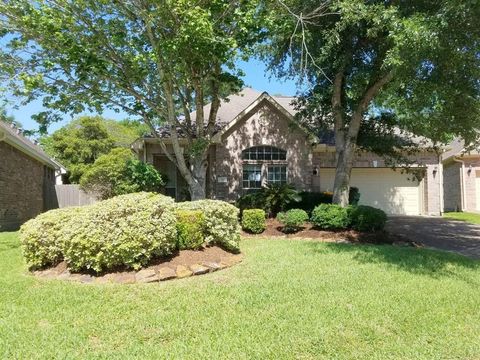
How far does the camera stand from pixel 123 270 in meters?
7.30

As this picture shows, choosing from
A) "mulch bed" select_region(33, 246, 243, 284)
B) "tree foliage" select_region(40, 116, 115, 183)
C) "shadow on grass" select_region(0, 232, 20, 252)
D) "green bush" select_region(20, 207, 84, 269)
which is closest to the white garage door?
"mulch bed" select_region(33, 246, 243, 284)

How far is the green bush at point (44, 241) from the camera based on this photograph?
7723mm

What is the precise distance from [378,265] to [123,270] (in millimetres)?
4725

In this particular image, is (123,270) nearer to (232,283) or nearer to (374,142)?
(232,283)

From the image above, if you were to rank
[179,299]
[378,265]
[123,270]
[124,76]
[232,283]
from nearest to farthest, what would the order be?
[179,299], [232,283], [123,270], [378,265], [124,76]

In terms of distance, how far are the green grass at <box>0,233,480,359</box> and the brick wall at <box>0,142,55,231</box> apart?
9210 millimetres

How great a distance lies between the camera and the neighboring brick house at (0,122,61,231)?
624 inches

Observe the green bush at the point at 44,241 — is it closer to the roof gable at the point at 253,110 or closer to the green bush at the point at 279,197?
the green bush at the point at 279,197

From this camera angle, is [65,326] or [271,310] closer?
[65,326]

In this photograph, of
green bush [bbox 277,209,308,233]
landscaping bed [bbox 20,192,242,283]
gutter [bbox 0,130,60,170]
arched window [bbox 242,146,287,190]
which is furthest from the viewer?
arched window [bbox 242,146,287,190]

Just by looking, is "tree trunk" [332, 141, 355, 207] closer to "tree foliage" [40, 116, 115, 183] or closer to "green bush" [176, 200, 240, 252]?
"green bush" [176, 200, 240, 252]

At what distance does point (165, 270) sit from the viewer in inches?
288

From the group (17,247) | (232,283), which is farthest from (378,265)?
(17,247)

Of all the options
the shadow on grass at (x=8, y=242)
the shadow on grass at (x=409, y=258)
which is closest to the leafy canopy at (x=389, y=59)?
the shadow on grass at (x=409, y=258)
